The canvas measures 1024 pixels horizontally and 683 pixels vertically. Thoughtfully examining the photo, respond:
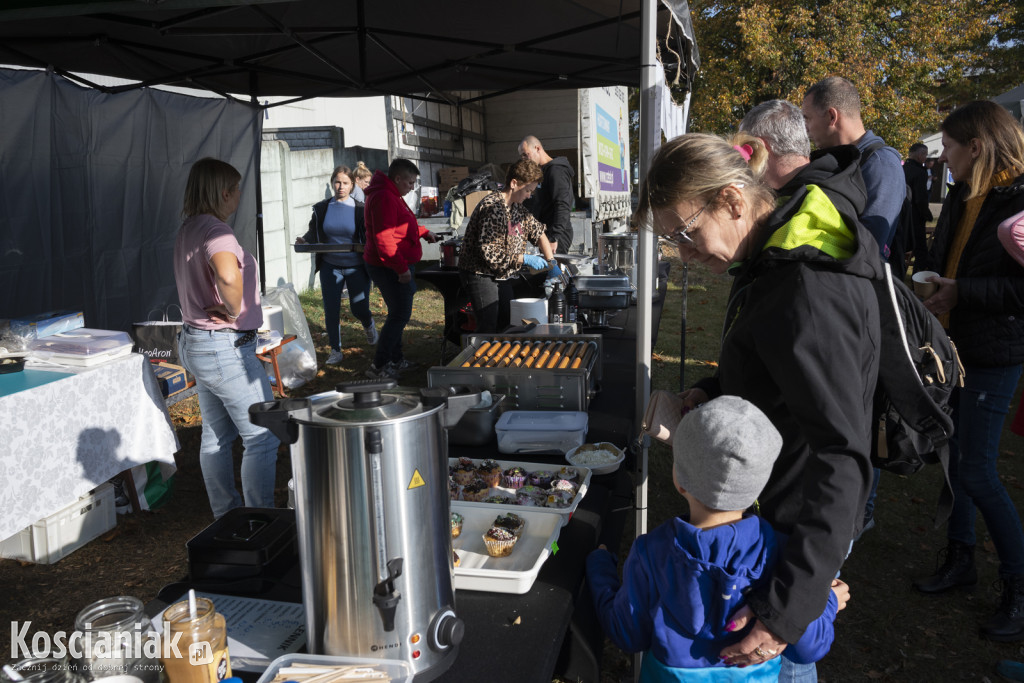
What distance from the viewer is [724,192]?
4.57 ft

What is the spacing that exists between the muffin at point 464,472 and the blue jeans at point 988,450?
70.6 inches

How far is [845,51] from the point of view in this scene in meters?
16.8

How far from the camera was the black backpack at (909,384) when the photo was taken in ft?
4.52

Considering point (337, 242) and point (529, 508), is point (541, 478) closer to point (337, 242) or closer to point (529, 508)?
point (529, 508)

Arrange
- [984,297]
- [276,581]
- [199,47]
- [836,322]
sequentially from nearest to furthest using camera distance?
1. [836,322]
2. [276,581]
3. [984,297]
4. [199,47]

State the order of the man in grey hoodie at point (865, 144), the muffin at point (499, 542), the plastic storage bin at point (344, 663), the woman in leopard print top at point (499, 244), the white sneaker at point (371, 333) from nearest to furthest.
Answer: the plastic storage bin at point (344, 663) → the muffin at point (499, 542) → the man in grey hoodie at point (865, 144) → the woman in leopard print top at point (499, 244) → the white sneaker at point (371, 333)

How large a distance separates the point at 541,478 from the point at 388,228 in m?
4.12

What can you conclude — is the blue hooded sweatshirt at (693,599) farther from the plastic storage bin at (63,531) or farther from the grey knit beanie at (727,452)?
the plastic storage bin at (63,531)

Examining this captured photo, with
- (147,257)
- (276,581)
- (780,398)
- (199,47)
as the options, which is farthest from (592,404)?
(147,257)

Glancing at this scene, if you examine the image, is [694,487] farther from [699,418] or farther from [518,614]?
[518,614]

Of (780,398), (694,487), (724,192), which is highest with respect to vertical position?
(724,192)

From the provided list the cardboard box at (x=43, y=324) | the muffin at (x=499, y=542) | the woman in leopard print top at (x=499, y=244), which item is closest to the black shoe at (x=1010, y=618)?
the muffin at (x=499, y=542)

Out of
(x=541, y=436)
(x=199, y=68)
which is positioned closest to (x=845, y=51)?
(x=199, y=68)

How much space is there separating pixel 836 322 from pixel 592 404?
1.52 metres
